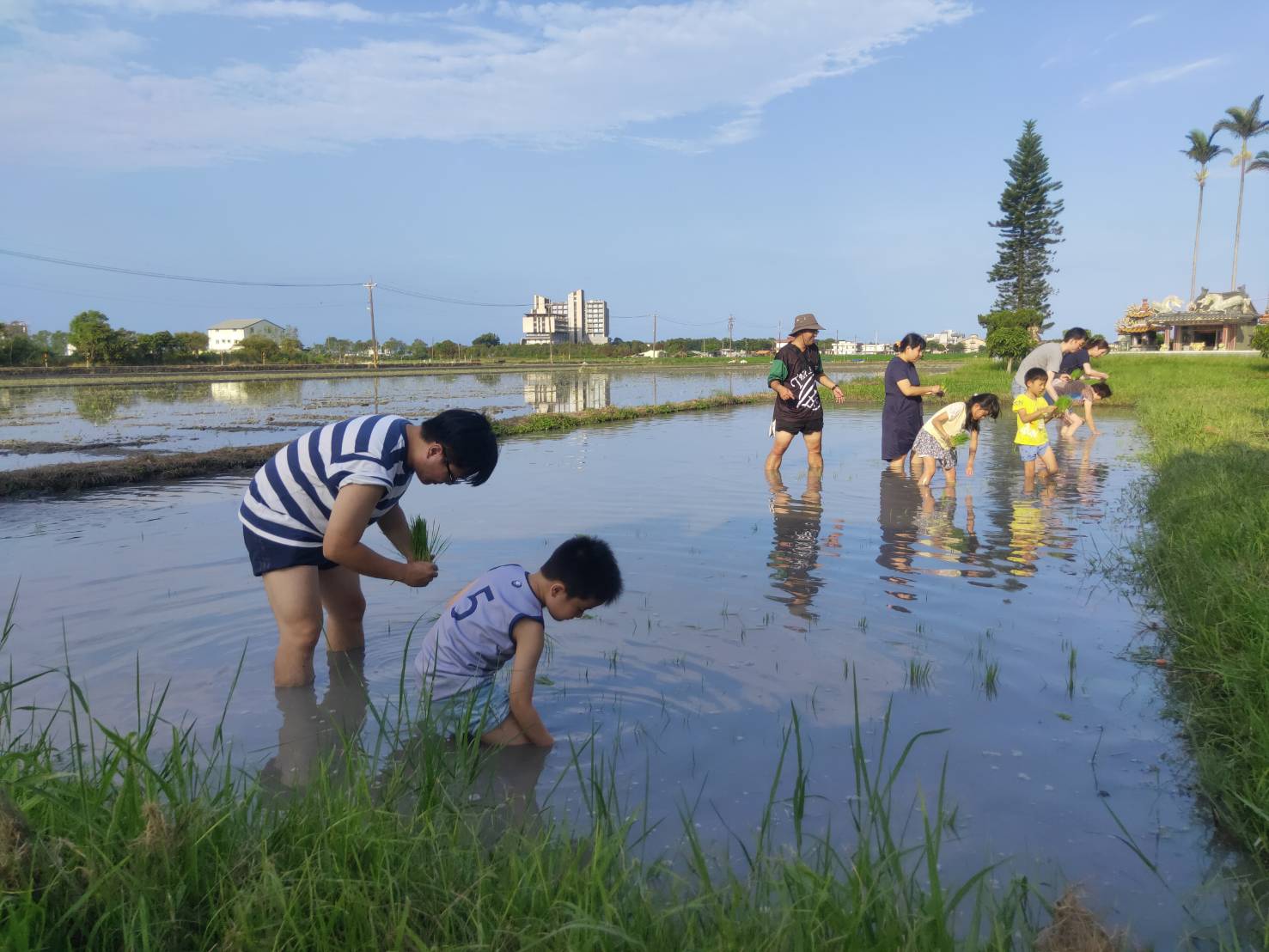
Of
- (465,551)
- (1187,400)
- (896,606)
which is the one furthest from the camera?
(1187,400)

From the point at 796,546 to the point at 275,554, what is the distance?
163 inches

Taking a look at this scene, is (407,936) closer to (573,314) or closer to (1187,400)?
(1187,400)

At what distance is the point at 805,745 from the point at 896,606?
207cm

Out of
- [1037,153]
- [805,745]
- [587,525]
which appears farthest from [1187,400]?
[1037,153]

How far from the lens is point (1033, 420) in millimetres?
9492

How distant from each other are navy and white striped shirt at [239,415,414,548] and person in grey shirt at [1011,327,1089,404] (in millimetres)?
9019

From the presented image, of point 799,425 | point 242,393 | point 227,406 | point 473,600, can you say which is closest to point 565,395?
point 227,406

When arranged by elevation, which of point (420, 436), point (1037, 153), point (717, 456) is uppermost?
point (1037, 153)

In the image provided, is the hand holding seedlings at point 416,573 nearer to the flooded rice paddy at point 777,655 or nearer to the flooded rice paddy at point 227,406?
the flooded rice paddy at point 777,655

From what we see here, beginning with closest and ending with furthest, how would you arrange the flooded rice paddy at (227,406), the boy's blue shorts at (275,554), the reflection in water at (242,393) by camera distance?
the boy's blue shorts at (275,554)
the flooded rice paddy at (227,406)
the reflection in water at (242,393)

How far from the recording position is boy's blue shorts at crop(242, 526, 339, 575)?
3707mm

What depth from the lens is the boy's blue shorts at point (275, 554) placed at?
3.71 metres

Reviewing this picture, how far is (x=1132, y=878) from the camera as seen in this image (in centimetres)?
247

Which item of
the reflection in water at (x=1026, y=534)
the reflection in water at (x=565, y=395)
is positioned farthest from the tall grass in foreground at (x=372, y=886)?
the reflection in water at (x=565, y=395)
